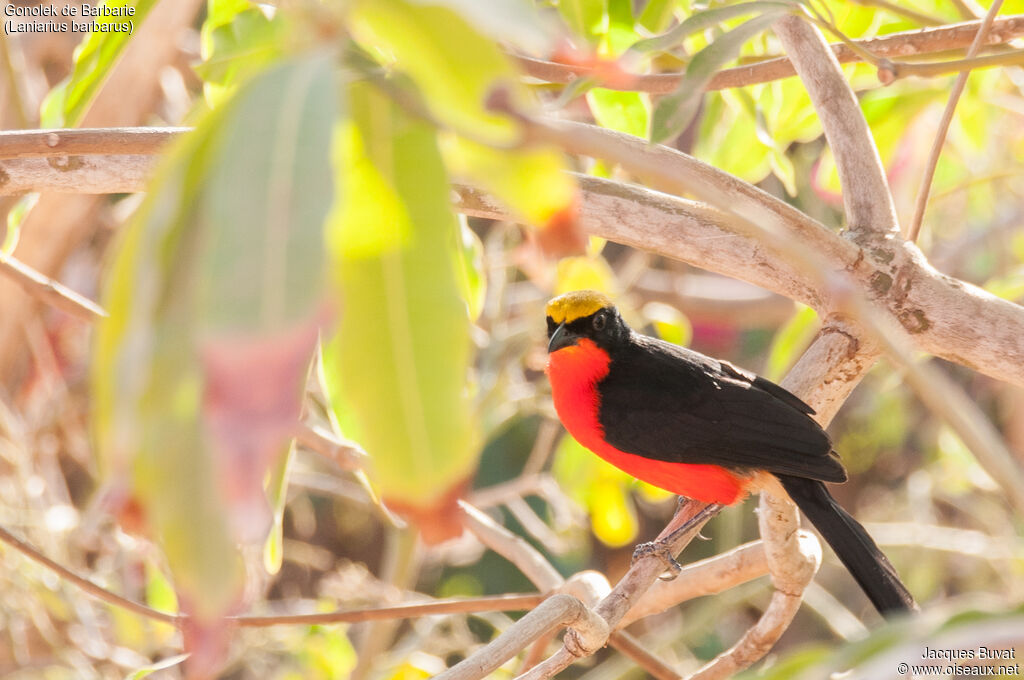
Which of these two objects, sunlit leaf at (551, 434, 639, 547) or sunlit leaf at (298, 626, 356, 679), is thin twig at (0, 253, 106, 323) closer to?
sunlit leaf at (298, 626, 356, 679)

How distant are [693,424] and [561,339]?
457 millimetres

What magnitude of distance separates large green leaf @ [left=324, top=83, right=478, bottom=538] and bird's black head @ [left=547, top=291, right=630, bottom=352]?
202 centimetres

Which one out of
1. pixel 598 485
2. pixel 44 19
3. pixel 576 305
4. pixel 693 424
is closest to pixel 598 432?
pixel 693 424

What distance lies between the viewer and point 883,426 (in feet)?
19.6

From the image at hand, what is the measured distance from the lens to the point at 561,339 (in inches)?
116

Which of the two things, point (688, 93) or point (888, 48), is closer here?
point (688, 93)

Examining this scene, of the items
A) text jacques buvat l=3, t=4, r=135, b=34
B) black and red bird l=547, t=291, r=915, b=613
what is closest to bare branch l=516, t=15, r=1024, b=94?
black and red bird l=547, t=291, r=915, b=613

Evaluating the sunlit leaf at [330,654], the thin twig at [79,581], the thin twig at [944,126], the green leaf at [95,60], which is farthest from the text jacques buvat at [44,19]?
the thin twig at [944,126]

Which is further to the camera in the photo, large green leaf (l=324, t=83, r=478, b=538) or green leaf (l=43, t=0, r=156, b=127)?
green leaf (l=43, t=0, r=156, b=127)

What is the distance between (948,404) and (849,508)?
23.4 feet

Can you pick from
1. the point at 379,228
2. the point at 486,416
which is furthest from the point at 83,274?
the point at 379,228

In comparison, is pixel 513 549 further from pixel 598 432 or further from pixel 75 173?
pixel 75 173

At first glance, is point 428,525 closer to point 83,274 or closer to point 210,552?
point 210,552

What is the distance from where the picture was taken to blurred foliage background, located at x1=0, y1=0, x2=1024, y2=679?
0.69 meters
